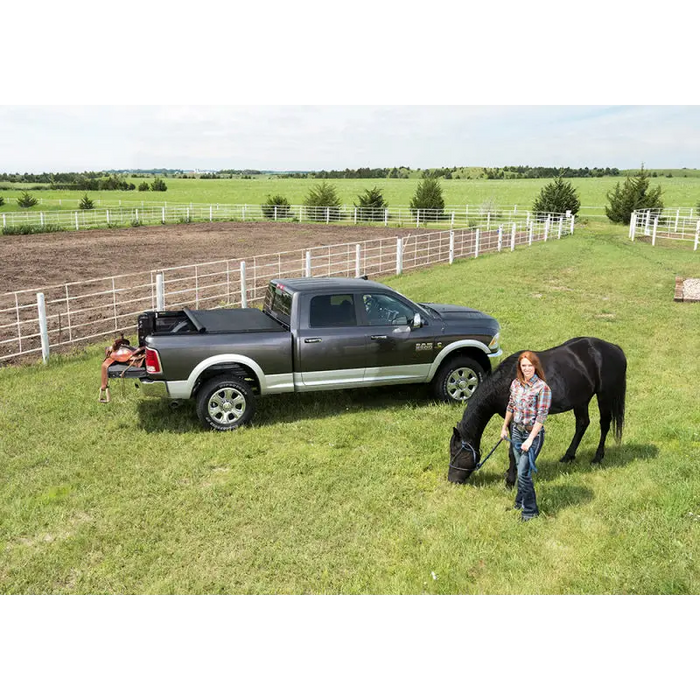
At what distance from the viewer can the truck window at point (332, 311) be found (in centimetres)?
771

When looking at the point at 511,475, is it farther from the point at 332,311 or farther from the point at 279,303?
the point at 279,303

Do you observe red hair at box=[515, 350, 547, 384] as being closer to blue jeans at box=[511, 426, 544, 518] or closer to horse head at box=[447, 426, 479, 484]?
blue jeans at box=[511, 426, 544, 518]

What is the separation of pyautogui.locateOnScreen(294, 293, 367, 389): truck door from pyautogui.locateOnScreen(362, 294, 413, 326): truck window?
329 mm

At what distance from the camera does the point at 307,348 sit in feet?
24.6

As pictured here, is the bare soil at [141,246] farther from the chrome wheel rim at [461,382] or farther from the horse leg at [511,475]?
the horse leg at [511,475]

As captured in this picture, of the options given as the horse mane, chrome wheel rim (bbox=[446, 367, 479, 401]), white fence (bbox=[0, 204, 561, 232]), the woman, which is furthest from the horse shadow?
white fence (bbox=[0, 204, 561, 232])

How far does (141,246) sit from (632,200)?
31.1m

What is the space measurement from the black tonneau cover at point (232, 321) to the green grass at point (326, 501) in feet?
3.71

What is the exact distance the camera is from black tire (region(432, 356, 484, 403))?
8.16m

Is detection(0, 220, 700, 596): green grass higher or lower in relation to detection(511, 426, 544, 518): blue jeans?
lower

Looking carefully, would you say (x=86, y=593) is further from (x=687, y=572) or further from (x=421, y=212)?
(x=421, y=212)

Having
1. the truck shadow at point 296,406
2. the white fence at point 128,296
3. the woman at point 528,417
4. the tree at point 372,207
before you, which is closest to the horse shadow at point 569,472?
the woman at point 528,417
